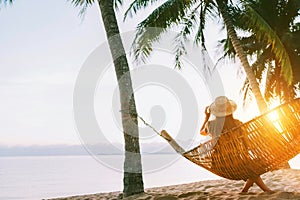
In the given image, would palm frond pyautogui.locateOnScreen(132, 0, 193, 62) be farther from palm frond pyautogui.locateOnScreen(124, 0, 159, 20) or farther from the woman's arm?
the woman's arm

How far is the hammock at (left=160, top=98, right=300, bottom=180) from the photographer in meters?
3.24

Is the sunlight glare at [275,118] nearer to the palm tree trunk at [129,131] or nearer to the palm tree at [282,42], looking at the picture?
the palm tree trunk at [129,131]

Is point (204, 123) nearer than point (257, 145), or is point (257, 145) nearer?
point (257, 145)

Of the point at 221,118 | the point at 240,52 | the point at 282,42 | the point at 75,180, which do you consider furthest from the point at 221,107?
the point at 75,180

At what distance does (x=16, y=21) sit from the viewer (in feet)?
29.5

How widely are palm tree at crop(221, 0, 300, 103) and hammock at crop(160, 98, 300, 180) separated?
6.92m

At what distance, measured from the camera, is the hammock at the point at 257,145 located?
10.6 feet

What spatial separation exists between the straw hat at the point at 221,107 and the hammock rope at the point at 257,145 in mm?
535

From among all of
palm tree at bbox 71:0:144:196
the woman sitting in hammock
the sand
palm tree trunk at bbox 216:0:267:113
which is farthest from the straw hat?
palm tree trunk at bbox 216:0:267:113

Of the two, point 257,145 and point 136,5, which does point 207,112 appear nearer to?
point 257,145

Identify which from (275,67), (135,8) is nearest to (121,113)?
(135,8)

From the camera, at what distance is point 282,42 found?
10.8 m

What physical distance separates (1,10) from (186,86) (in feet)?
9.77

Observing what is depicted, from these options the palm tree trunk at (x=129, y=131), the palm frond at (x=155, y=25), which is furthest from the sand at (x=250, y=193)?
the palm frond at (x=155, y=25)
